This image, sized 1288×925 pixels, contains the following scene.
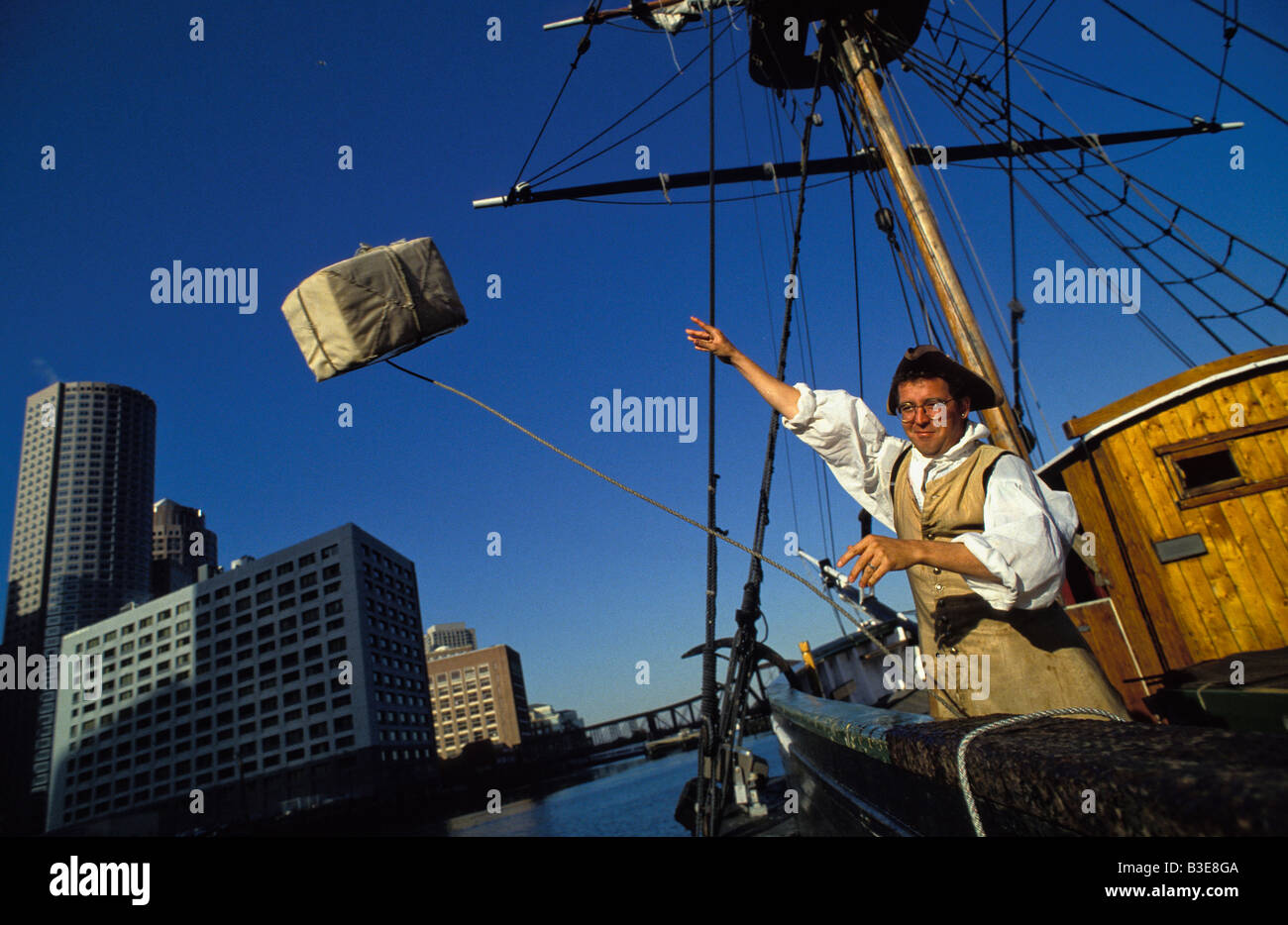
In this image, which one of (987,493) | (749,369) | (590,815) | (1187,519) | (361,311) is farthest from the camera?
(590,815)

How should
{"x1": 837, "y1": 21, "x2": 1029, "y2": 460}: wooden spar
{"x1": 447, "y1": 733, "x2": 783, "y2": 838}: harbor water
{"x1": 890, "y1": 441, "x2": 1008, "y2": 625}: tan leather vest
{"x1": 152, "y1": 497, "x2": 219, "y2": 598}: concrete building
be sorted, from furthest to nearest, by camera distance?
{"x1": 152, "y1": 497, "x2": 219, "y2": 598}: concrete building
{"x1": 447, "y1": 733, "x2": 783, "y2": 838}: harbor water
{"x1": 837, "y1": 21, "x2": 1029, "y2": 460}: wooden spar
{"x1": 890, "y1": 441, "x2": 1008, "y2": 625}: tan leather vest

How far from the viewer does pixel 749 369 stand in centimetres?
321

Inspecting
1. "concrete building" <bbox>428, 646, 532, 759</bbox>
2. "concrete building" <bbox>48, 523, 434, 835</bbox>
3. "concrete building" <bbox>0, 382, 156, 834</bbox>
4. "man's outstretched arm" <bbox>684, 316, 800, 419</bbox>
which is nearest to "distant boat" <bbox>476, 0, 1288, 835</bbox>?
"man's outstretched arm" <bbox>684, 316, 800, 419</bbox>

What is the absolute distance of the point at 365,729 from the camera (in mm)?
80000

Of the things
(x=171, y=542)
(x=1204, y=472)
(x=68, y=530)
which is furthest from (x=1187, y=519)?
(x=171, y=542)

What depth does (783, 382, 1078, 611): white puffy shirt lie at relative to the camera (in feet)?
6.77

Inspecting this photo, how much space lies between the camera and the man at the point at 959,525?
2.06 metres

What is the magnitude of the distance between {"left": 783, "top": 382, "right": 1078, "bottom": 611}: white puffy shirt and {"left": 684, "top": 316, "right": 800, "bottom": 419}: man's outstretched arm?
0.06 metres

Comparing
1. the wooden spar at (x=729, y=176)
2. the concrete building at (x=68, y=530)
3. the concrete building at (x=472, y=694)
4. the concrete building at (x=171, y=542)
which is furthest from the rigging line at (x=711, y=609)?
the concrete building at (x=171, y=542)

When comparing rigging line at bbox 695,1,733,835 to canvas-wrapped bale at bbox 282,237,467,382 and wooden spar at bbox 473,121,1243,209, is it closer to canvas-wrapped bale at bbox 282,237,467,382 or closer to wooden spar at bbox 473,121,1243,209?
canvas-wrapped bale at bbox 282,237,467,382

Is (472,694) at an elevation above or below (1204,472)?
below

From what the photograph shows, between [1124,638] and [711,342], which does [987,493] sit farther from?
[1124,638]

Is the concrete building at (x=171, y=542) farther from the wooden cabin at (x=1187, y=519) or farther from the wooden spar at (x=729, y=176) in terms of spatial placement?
the wooden cabin at (x=1187, y=519)

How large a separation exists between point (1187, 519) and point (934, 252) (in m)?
4.50
